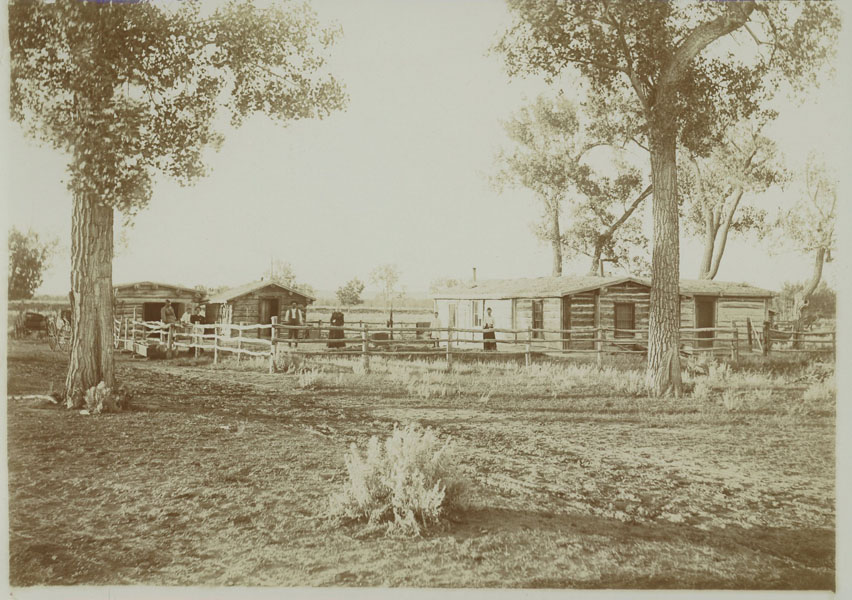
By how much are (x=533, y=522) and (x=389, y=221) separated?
207 cm

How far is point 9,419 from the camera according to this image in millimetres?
3799

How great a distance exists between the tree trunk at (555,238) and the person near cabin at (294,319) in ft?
6.51

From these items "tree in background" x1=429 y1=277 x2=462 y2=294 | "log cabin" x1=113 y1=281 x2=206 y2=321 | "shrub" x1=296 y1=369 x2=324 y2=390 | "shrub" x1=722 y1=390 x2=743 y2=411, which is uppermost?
"tree in background" x1=429 y1=277 x2=462 y2=294

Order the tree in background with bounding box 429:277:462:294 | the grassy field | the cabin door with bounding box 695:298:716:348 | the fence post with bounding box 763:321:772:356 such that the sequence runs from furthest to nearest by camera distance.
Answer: the cabin door with bounding box 695:298:716:348 < the fence post with bounding box 763:321:772:356 < the tree in background with bounding box 429:277:462:294 < the grassy field

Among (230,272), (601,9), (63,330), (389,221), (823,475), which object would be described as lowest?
(823,475)

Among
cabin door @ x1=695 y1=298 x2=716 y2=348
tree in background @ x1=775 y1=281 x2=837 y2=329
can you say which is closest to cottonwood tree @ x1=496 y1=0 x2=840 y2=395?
tree in background @ x1=775 y1=281 x2=837 y2=329

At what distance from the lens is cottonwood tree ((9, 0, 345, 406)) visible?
3762 millimetres

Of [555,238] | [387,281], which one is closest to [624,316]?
[555,238]

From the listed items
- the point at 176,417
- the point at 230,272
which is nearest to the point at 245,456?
the point at 176,417

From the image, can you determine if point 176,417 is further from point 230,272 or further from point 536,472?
point 536,472

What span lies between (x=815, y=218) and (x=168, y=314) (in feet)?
14.9

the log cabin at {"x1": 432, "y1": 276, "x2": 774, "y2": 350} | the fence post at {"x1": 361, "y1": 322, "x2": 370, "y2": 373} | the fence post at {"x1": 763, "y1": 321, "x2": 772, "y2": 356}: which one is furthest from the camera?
the log cabin at {"x1": 432, "y1": 276, "x2": 774, "y2": 350}

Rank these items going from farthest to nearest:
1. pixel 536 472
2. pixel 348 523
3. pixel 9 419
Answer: pixel 9 419
pixel 536 472
pixel 348 523

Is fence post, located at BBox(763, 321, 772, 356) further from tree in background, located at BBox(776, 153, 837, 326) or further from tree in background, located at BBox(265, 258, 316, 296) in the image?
tree in background, located at BBox(265, 258, 316, 296)
